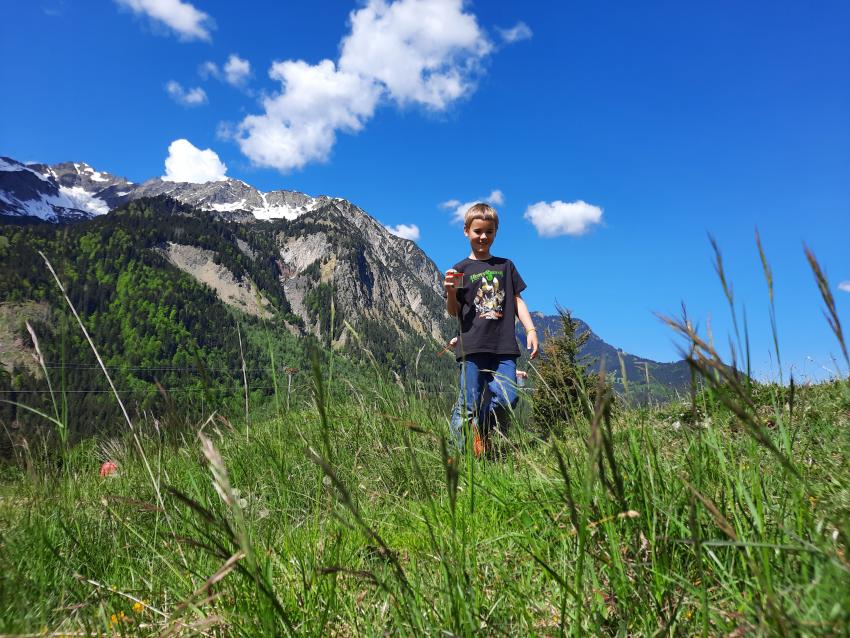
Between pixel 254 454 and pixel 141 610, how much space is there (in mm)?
2026

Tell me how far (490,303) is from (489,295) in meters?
0.13

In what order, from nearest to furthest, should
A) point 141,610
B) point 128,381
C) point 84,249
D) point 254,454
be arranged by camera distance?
1. point 141,610
2. point 254,454
3. point 128,381
4. point 84,249

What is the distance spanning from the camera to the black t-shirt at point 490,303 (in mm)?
5496

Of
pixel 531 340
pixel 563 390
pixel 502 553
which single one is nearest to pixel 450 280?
pixel 531 340

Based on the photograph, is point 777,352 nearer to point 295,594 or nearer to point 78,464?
point 295,594

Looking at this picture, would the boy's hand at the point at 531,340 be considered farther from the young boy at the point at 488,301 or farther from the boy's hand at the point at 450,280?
the boy's hand at the point at 450,280

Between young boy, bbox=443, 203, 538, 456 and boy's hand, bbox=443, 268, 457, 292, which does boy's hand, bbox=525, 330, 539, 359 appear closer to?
young boy, bbox=443, 203, 538, 456

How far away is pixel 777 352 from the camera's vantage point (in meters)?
1.06

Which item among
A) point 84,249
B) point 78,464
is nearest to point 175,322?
point 84,249

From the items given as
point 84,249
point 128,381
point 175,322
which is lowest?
point 128,381

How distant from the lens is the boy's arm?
5.11 metres

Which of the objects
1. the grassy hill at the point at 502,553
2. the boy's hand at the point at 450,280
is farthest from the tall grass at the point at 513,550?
the boy's hand at the point at 450,280

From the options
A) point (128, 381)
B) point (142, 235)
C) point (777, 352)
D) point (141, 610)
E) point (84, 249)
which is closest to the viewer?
point (777, 352)

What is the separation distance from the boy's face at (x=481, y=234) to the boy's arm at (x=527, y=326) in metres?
0.71
